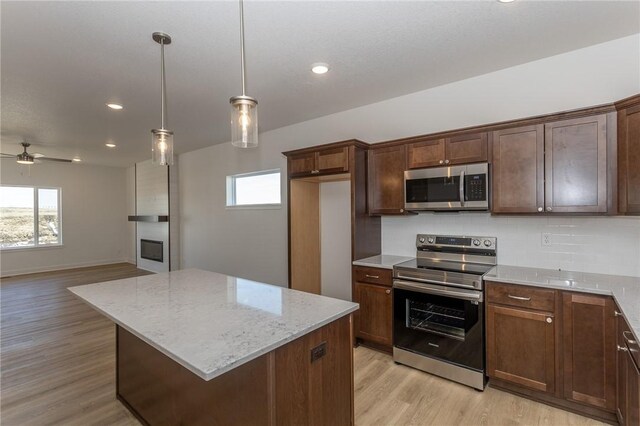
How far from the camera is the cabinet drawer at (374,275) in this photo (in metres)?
3.00

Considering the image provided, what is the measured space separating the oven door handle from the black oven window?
0.34 feet

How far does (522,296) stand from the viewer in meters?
2.32

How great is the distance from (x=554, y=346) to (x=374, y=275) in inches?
58.4

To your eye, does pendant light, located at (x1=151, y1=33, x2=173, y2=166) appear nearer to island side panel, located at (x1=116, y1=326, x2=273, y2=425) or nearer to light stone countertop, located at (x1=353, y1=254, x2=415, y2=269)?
island side panel, located at (x1=116, y1=326, x2=273, y2=425)

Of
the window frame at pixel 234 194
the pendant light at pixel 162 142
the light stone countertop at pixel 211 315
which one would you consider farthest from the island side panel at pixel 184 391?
the window frame at pixel 234 194

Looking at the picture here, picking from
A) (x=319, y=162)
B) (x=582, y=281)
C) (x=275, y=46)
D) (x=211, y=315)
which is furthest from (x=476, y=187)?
(x=211, y=315)

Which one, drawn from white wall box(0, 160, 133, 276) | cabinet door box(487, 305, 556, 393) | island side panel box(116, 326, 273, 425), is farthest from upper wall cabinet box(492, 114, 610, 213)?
white wall box(0, 160, 133, 276)

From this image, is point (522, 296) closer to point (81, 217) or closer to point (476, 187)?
point (476, 187)

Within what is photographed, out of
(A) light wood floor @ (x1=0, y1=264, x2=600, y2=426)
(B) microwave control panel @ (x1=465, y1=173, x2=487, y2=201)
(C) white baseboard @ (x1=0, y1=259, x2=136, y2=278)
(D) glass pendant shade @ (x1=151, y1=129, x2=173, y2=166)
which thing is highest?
(D) glass pendant shade @ (x1=151, y1=129, x2=173, y2=166)

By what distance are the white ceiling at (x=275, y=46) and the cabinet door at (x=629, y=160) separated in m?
0.72

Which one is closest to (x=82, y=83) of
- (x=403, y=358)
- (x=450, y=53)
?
(x=450, y=53)

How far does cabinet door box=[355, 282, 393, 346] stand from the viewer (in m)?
3.02

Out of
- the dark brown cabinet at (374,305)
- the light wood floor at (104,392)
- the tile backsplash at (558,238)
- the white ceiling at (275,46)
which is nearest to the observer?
the white ceiling at (275,46)

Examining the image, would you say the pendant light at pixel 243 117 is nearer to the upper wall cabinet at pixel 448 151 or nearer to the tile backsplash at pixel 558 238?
the upper wall cabinet at pixel 448 151
